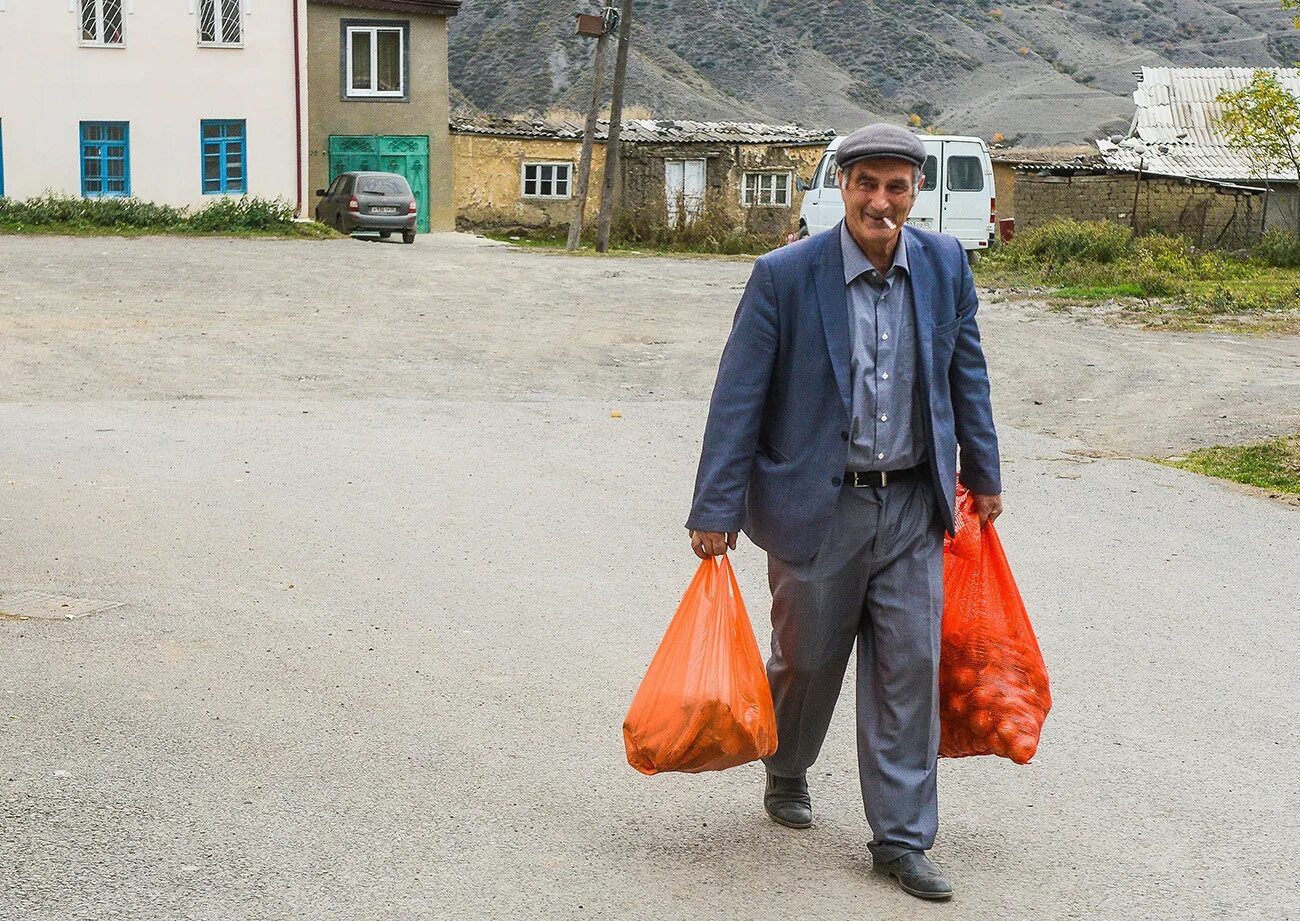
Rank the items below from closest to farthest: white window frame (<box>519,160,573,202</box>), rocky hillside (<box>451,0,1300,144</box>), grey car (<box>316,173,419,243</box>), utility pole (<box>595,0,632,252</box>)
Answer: utility pole (<box>595,0,632,252</box>)
grey car (<box>316,173,419,243</box>)
white window frame (<box>519,160,573,202</box>)
rocky hillside (<box>451,0,1300,144</box>)

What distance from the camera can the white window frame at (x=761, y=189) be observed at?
46.2m

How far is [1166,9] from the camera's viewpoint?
95562 mm

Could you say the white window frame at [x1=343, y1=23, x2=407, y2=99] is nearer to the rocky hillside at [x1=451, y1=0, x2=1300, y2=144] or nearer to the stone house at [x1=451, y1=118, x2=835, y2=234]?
the stone house at [x1=451, y1=118, x2=835, y2=234]

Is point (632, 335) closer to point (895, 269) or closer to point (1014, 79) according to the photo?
point (895, 269)

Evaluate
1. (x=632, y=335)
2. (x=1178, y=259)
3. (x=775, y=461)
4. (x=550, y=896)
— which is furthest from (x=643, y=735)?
(x=1178, y=259)

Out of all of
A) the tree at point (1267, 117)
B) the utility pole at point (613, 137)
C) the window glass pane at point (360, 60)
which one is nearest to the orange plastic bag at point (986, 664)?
the tree at point (1267, 117)

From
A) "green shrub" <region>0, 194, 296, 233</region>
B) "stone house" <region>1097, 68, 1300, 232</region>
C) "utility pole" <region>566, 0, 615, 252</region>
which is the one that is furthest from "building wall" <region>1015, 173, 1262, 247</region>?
"green shrub" <region>0, 194, 296, 233</region>

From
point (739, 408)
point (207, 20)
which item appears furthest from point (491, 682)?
point (207, 20)

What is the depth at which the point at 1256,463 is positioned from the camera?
34.6 feet

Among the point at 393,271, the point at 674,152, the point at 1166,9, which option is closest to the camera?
the point at 393,271

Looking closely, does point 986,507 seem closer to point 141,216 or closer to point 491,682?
point 491,682

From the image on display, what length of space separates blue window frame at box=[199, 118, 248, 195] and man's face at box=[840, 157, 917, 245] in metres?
34.6

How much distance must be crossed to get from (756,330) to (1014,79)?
8192cm

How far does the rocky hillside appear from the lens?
72.9m
